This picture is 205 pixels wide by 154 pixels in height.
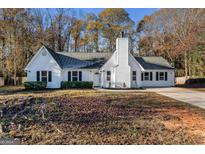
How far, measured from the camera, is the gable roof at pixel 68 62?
70.9ft

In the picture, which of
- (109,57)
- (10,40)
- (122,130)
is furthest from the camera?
(10,40)

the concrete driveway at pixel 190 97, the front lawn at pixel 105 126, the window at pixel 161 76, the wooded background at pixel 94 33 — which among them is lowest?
the front lawn at pixel 105 126

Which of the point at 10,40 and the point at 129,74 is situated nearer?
the point at 129,74

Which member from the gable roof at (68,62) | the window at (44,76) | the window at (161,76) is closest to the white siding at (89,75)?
the gable roof at (68,62)

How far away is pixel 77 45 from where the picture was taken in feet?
89.0

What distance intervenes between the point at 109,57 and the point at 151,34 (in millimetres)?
7624

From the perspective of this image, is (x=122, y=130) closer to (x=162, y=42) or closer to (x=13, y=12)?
(x=13, y=12)

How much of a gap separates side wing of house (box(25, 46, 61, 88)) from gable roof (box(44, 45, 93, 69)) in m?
0.43

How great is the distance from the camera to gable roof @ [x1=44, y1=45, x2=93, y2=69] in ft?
70.9

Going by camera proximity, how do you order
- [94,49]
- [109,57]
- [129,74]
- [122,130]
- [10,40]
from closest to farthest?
[122,130] < [129,74] < [109,57] < [10,40] < [94,49]

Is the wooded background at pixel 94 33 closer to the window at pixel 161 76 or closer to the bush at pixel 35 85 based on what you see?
the window at pixel 161 76

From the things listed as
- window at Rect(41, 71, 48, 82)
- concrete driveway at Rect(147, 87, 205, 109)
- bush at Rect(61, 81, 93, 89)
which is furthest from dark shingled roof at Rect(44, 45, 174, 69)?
concrete driveway at Rect(147, 87, 205, 109)
